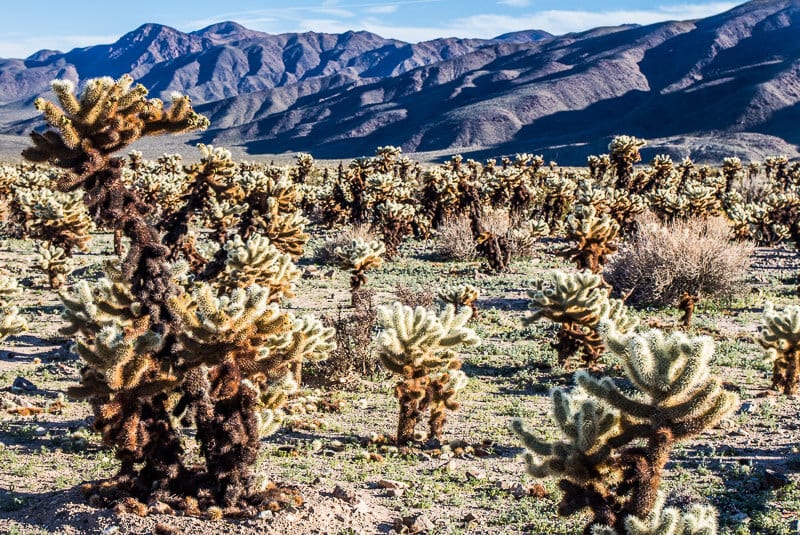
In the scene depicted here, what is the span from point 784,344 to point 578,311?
2.36m

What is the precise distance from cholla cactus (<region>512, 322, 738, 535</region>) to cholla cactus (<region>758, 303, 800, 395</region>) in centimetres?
553

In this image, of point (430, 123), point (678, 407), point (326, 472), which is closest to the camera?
point (678, 407)

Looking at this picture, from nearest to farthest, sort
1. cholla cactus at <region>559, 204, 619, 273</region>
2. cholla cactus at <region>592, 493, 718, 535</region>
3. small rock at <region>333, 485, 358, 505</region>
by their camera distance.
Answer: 1. cholla cactus at <region>592, 493, 718, 535</region>
2. small rock at <region>333, 485, 358, 505</region>
3. cholla cactus at <region>559, 204, 619, 273</region>

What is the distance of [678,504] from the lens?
545 centimetres

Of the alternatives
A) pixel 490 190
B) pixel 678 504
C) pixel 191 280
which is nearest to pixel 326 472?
pixel 678 504

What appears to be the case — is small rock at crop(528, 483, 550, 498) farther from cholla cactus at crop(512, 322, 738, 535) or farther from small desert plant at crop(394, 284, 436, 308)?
small desert plant at crop(394, 284, 436, 308)

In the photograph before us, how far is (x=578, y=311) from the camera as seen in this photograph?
365 inches

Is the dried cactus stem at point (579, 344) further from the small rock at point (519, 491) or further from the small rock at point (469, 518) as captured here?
the small rock at point (469, 518)

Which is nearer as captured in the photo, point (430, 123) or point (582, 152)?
point (582, 152)

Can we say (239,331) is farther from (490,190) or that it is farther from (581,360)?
(490,190)

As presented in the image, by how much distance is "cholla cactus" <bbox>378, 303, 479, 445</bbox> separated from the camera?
6.76 meters

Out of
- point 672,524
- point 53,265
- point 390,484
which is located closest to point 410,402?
point 390,484

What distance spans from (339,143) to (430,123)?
16.7m

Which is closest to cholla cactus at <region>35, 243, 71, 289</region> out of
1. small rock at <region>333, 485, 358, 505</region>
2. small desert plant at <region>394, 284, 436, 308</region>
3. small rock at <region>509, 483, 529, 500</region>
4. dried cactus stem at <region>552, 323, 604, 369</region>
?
small desert plant at <region>394, 284, 436, 308</region>
